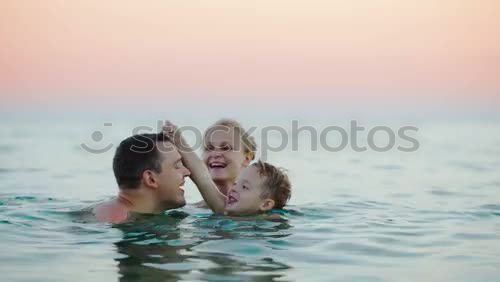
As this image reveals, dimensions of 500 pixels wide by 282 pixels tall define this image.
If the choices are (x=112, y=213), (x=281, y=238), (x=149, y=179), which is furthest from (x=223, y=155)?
(x=281, y=238)

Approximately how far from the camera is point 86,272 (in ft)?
17.9

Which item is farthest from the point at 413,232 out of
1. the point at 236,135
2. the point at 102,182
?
the point at 102,182

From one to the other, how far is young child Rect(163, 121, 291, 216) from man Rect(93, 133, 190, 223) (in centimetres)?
16

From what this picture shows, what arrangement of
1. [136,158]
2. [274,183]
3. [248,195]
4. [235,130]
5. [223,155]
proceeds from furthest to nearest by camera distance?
1. [235,130]
2. [223,155]
3. [274,183]
4. [248,195]
5. [136,158]

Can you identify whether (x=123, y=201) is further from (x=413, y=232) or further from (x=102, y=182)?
(x=102, y=182)

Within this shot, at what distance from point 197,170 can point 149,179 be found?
0.52 meters

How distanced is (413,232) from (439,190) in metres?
4.50

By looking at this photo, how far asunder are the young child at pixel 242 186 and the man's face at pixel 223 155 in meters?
0.78

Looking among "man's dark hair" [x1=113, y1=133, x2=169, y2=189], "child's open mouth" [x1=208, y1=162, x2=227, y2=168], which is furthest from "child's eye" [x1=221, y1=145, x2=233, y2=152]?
"man's dark hair" [x1=113, y1=133, x2=169, y2=189]

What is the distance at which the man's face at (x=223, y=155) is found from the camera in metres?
8.48

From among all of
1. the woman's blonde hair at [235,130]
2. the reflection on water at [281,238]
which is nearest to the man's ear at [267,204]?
the reflection on water at [281,238]

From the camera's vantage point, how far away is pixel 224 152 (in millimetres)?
8500

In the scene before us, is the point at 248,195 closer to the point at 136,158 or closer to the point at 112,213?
the point at 136,158

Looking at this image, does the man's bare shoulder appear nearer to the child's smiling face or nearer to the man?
the man
